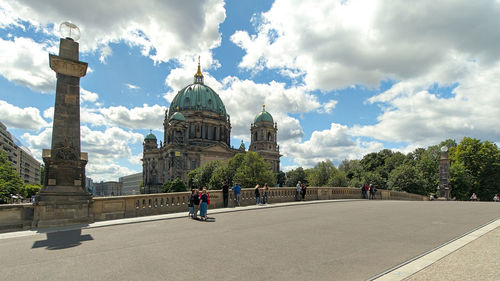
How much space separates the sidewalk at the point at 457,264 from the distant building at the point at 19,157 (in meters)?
122

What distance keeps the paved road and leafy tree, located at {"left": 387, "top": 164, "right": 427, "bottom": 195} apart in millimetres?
42790

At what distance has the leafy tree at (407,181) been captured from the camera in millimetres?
53000

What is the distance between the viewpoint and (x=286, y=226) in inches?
498

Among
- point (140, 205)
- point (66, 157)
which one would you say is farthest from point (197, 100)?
point (66, 157)

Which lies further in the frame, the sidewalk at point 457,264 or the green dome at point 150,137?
the green dome at point 150,137

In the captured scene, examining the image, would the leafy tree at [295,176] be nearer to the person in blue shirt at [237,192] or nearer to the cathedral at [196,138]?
the cathedral at [196,138]

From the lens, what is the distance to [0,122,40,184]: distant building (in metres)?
111

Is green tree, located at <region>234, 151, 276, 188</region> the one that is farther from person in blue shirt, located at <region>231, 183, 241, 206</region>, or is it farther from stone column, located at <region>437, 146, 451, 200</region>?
person in blue shirt, located at <region>231, 183, 241, 206</region>

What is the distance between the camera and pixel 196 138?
341ft

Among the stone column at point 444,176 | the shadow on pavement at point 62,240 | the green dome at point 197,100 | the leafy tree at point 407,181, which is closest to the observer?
the shadow on pavement at point 62,240

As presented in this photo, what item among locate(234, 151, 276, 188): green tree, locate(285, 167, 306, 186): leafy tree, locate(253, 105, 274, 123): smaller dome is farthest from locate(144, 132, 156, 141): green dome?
locate(234, 151, 276, 188): green tree

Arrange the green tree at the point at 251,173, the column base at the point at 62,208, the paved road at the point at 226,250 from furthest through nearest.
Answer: the green tree at the point at 251,173
the column base at the point at 62,208
the paved road at the point at 226,250

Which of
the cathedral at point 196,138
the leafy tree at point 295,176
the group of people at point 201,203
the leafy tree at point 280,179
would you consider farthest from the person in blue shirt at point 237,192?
the leafy tree at point 280,179

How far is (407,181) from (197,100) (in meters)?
72.4
